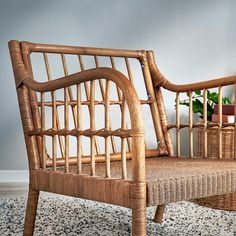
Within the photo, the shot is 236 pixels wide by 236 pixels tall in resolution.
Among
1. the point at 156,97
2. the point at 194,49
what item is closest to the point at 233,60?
the point at 194,49

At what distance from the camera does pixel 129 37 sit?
2402 millimetres

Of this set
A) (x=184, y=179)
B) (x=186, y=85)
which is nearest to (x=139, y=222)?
Answer: (x=184, y=179)

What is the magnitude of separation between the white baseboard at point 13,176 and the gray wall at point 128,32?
0.03m

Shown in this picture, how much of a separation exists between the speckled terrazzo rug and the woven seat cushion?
1.51 feet

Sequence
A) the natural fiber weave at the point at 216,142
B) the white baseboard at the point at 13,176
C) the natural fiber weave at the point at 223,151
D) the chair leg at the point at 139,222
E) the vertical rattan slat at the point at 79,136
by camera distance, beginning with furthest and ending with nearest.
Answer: the white baseboard at the point at 13,176 < the natural fiber weave at the point at 216,142 < the natural fiber weave at the point at 223,151 < the vertical rattan slat at the point at 79,136 < the chair leg at the point at 139,222

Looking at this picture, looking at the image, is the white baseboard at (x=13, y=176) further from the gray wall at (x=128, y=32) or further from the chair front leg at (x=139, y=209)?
the chair front leg at (x=139, y=209)

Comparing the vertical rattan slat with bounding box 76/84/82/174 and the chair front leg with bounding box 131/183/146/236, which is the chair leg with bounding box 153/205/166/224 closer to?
the vertical rattan slat with bounding box 76/84/82/174

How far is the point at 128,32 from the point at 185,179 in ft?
4.75

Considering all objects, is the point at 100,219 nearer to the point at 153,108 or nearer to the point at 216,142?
the point at 153,108

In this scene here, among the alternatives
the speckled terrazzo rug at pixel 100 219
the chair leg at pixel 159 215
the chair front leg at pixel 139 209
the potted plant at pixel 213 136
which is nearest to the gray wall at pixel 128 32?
the potted plant at pixel 213 136

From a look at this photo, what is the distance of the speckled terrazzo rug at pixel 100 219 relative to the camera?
1.67 meters

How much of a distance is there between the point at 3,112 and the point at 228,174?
4.51 ft

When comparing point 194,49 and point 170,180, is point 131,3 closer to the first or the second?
point 194,49

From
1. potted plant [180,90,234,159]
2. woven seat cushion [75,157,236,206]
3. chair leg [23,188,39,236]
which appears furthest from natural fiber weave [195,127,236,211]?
chair leg [23,188,39,236]
